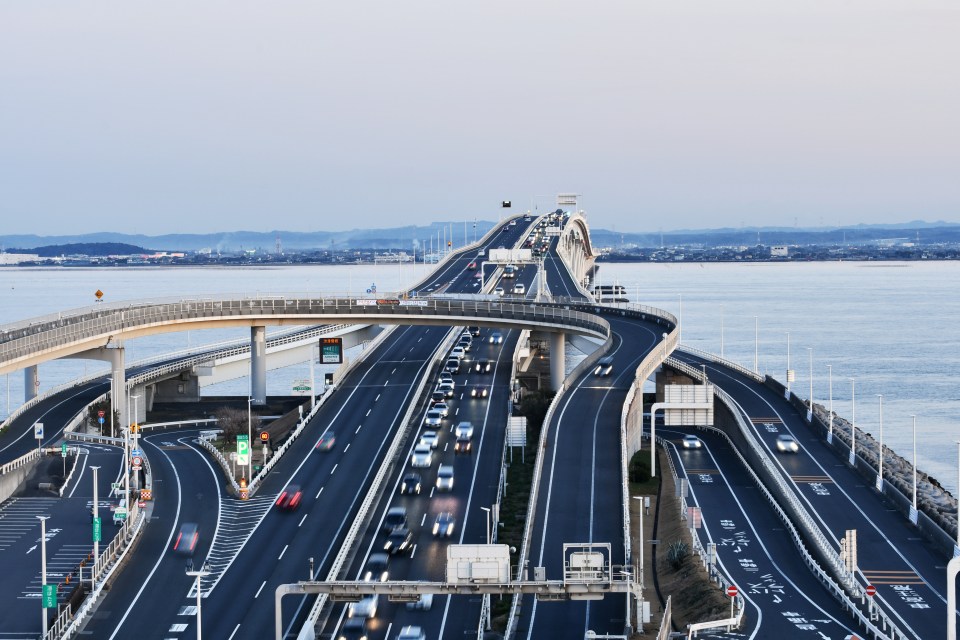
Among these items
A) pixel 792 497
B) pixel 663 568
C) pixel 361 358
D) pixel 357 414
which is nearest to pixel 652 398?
pixel 361 358

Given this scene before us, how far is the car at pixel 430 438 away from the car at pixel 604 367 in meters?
13.4

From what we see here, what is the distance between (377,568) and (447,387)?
37.0m

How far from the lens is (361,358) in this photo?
96.0 metres

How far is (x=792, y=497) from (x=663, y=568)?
10.4 metres

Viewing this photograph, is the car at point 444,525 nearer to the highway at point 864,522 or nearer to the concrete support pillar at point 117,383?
the highway at point 864,522

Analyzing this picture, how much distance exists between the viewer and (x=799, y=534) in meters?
57.6

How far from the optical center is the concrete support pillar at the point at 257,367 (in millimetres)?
95562

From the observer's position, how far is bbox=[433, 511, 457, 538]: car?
54906 mm

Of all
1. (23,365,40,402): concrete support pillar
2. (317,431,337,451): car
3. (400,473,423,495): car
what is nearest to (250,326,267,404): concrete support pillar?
(23,365,40,402): concrete support pillar

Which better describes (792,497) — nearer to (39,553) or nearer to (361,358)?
(39,553)

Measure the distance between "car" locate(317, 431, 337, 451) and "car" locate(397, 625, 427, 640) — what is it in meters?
27.7

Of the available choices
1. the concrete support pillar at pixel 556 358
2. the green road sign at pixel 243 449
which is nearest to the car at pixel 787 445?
the concrete support pillar at pixel 556 358

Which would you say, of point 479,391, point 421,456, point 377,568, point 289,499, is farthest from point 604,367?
point 377,568

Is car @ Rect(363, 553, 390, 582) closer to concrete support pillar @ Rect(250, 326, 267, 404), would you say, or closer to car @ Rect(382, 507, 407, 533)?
car @ Rect(382, 507, 407, 533)
